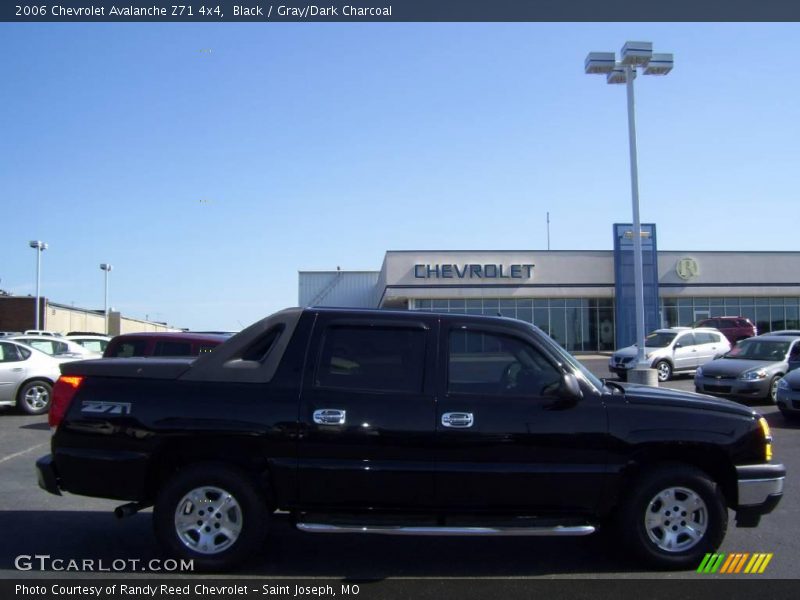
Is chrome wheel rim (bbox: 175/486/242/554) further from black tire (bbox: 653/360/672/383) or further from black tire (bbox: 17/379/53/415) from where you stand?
black tire (bbox: 653/360/672/383)

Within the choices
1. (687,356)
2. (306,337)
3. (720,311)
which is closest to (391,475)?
(306,337)

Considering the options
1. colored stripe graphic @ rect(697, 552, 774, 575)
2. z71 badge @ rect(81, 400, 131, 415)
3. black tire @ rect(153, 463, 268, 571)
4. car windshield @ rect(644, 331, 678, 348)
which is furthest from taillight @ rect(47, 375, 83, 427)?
car windshield @ rect(644, 331, 678, 348)

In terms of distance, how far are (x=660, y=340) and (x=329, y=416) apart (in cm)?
2054

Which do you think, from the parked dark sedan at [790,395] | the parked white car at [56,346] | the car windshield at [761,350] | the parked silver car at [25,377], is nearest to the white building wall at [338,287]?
the parked white car at [56,346]

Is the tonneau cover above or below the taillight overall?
above

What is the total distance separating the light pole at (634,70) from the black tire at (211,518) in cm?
1639

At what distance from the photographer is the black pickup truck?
200 inches

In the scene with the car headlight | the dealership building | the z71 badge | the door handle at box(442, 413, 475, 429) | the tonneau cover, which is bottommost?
the car headlight

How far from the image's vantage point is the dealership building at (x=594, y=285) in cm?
4197

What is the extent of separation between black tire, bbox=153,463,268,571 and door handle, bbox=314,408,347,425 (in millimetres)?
661

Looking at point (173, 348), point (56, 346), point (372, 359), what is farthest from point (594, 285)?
point (372, 359)

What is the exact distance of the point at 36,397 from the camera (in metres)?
14.1

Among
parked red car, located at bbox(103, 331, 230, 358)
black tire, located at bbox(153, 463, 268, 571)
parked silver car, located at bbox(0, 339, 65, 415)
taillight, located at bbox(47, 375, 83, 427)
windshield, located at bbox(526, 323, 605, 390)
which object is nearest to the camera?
black tire, located at bbox(153, 463, 268, 571)

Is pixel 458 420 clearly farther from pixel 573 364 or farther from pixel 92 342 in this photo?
pixel 92 342
